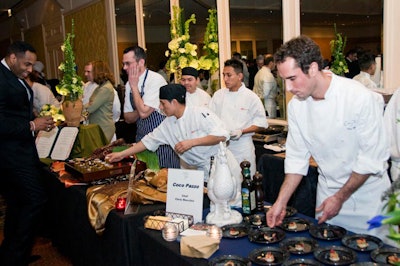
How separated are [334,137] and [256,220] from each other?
0.41 metres

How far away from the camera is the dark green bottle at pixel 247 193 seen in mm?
1621

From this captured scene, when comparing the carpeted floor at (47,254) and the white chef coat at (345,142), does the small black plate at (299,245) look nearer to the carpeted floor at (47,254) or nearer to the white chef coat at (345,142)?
the white chef coat at (345,142)

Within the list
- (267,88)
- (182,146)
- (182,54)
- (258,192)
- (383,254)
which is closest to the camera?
(383,254)

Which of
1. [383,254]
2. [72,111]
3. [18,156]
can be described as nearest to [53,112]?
[72,111]

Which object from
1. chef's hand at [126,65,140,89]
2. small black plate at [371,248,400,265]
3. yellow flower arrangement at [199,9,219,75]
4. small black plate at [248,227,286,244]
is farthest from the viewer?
yellow flower arrangement at [199,9,219,75]

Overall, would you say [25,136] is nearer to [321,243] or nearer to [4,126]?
[4,126]

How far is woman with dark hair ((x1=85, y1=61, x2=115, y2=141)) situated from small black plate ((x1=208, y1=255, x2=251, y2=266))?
8.77ft

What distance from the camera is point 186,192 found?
1.62 meters

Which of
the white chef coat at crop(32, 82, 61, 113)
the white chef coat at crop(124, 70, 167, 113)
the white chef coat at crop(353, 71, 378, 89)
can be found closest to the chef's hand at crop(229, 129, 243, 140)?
the white chef coat at crop(124, 70, 167, 113)

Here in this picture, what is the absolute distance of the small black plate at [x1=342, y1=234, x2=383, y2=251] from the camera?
4.14ft

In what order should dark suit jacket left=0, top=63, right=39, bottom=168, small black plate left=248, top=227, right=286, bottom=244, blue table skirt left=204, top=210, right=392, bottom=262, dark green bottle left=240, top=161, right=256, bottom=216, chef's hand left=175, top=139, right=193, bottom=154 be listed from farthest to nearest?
dark suit jacket left=0, top=63, right=39, bottom=168
chef's hand left=175, top=139, right=193, bottom=154
dark green bottle left=240, top=161, right=256, bottom=216
small black plate left=248, top=227, right=286, bottom=244
blue table skirt left=204, top=210, right=392, bottom=262

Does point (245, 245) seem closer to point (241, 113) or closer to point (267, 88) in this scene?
point (241, 113)

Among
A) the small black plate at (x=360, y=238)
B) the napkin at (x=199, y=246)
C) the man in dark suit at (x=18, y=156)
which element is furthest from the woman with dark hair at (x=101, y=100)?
the small black plate at (x=360, y=238)

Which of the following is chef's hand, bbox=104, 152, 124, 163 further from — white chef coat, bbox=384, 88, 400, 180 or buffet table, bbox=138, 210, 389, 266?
white chef coat, bbox=384, 88, 400, 180
